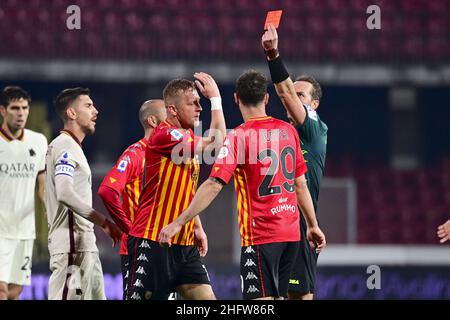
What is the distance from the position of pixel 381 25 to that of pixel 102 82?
5491mm

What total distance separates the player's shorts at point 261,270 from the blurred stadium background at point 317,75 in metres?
9.10

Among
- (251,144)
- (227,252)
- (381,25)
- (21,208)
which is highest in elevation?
(381,25)

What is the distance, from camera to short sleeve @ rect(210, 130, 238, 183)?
5.93 meters

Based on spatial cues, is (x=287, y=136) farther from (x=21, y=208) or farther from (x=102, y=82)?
(x=102, y=82)

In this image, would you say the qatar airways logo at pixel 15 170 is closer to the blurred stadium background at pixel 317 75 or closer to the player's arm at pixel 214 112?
the player's arm at pixel 214 112

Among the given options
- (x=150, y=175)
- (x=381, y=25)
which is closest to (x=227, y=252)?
(x=381, y=25)

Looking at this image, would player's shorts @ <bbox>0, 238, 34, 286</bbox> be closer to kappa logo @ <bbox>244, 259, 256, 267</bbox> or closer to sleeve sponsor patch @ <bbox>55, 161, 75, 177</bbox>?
sleeve sponsor patch @ <bbox>55, 161, 75, 177</bbox>

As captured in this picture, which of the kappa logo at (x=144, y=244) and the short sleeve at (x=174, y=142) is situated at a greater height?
the short sleeve at (x=174, y=142)

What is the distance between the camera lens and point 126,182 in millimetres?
6926

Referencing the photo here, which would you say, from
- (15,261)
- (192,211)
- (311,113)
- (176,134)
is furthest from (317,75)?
(192,211)

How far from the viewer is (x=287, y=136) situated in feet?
20.3

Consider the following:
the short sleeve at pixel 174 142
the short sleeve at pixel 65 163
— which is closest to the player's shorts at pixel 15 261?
the short sleeve at pixel 65 163

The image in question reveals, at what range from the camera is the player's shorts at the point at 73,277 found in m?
6.77

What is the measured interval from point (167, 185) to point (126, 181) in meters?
0.69
